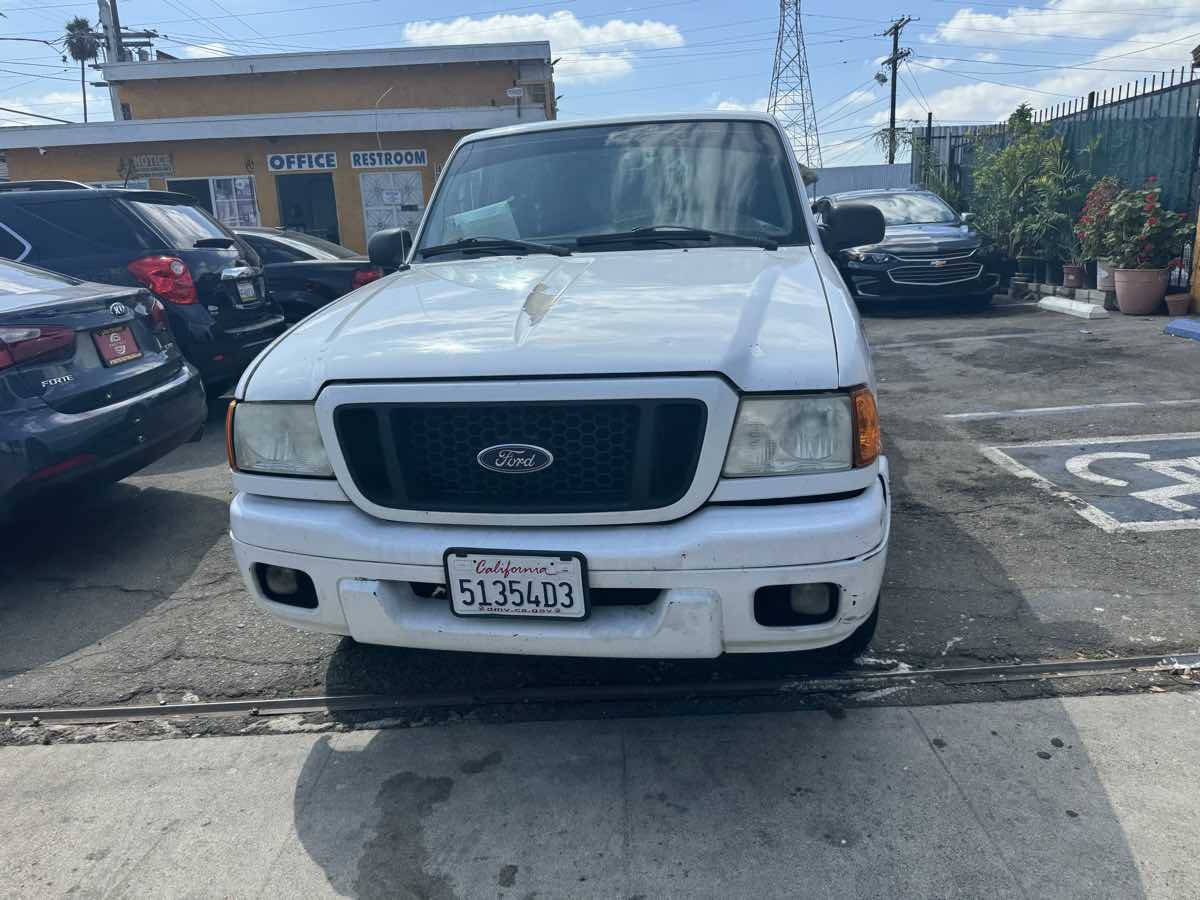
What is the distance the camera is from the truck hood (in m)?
2.33

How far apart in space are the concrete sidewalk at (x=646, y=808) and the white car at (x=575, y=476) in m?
0.43

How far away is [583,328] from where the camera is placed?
248cm

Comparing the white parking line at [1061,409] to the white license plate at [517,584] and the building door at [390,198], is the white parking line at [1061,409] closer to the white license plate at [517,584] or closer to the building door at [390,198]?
the white license plate at [517,584]

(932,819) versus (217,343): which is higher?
(217,343)

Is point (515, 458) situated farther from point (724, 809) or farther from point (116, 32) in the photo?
point (116, 32)

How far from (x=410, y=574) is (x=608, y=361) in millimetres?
763

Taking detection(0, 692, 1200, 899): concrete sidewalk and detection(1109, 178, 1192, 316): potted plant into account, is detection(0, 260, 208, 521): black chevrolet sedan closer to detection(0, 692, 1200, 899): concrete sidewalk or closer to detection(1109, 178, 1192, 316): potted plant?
detection(0, 692, 1200, 899): concrete sidewalk

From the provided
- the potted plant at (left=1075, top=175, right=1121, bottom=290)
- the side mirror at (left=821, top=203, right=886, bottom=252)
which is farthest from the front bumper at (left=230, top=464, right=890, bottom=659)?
the potted plant at (left=1075, top=175, right=1121, bottom=290)

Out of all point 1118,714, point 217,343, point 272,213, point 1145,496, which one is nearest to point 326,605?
point 1118,714

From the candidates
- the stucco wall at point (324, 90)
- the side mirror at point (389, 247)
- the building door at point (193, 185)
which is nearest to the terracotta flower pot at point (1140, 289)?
the side mirror at point (389, 247)

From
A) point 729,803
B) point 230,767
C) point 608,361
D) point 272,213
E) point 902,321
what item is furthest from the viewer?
point 272,213

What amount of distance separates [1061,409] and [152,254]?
20.6ft

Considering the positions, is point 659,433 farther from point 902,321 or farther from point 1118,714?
point 902,321

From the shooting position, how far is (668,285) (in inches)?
112
